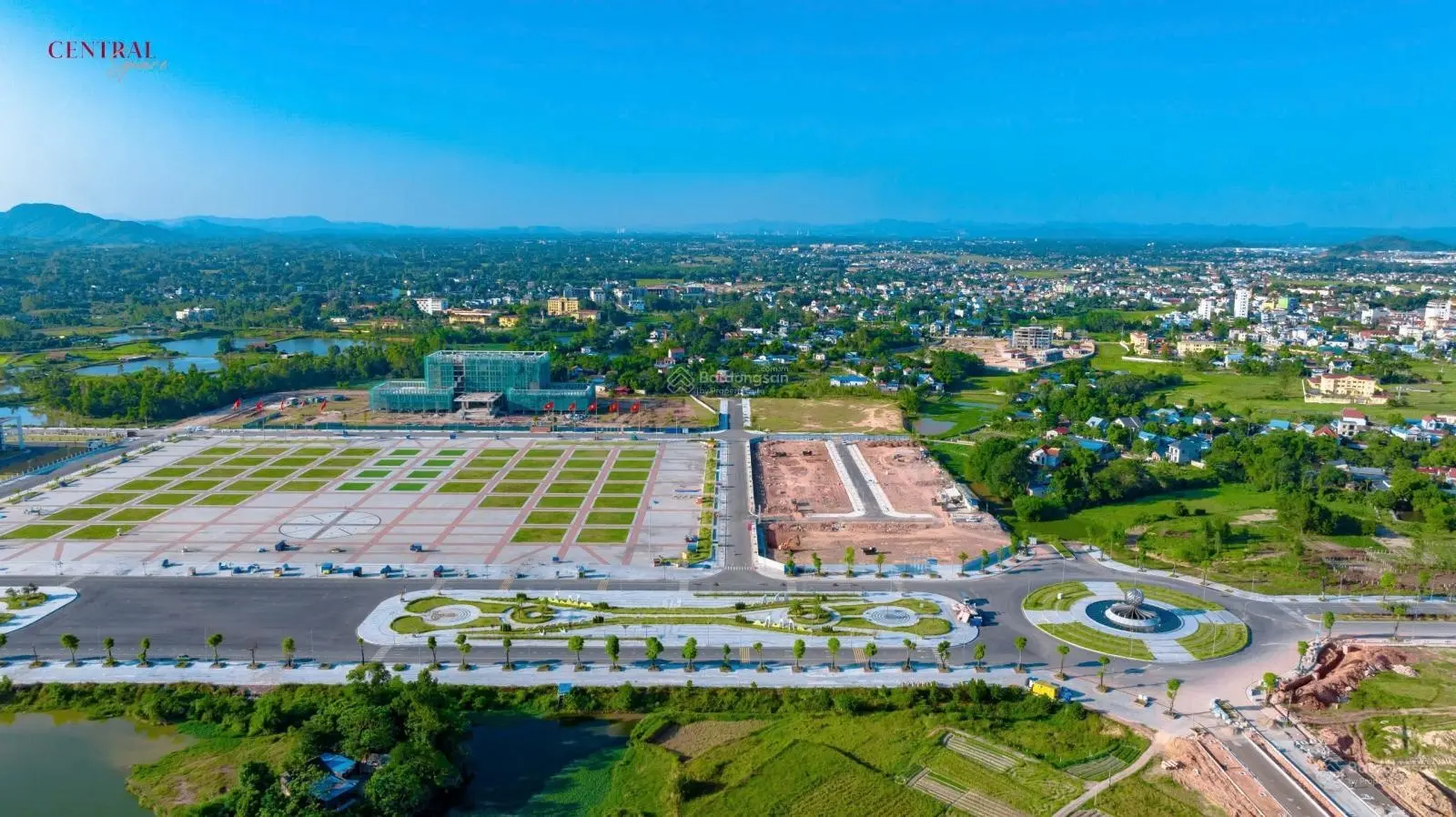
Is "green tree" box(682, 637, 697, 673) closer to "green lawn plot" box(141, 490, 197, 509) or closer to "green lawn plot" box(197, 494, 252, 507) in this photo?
"green lawn plot" box(197, 494, 252, 507)

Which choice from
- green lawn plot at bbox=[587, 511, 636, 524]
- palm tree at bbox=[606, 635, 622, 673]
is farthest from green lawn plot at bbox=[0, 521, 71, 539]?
palm tree at bbox=[606, 635, 622, 673]

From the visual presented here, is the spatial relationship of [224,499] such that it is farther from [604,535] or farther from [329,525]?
[604,535]

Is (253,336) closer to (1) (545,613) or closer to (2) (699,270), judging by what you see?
(1) (545,613)

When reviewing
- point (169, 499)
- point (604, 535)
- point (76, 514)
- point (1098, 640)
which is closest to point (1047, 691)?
point (1098, 640)

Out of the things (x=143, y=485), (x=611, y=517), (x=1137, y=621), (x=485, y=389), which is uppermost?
(x=485, y=389)

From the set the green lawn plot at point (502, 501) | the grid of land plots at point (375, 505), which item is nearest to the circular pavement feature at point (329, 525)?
the grid of land plots at point (375, 505)

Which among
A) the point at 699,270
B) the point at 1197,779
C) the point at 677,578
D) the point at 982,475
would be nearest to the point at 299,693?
the point at 677,578
